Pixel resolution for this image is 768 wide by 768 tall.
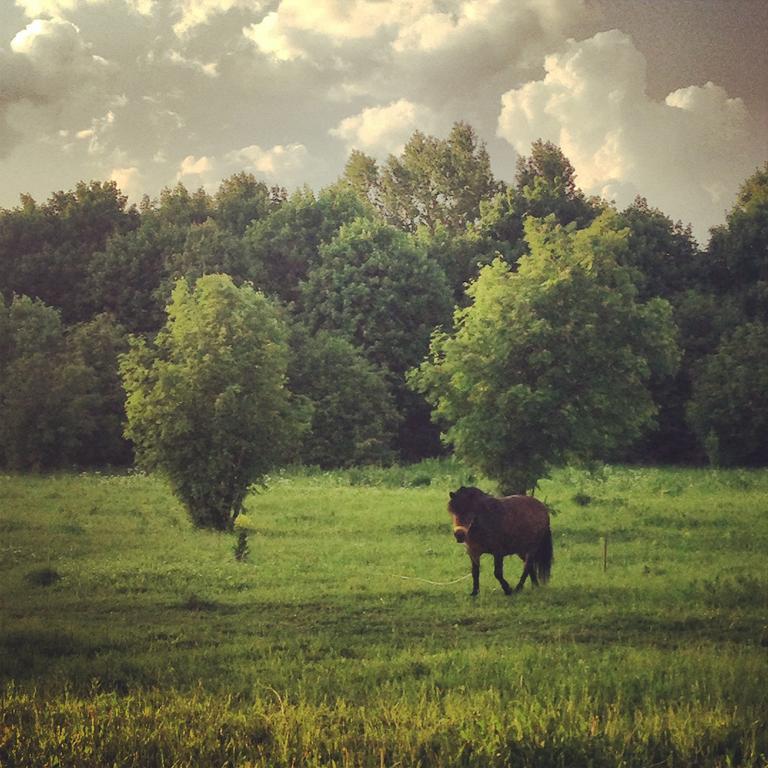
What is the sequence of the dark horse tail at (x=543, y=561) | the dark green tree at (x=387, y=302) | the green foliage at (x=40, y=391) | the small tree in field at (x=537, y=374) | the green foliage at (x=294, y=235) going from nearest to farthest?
1. the dark horse tail at (x=543, y=561)
2. the small tree in field at (x=537, y=374)
3. the green foliage at (x=40, y=391)
4. the dark green tree at (x=387, y=302)
5. the green foliage at (x=294, y=235)

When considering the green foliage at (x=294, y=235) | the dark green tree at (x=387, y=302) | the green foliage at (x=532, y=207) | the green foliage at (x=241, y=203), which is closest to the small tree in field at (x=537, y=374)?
the dark green tree at (x=387, y=302)

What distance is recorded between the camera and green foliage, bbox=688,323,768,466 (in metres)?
35.0

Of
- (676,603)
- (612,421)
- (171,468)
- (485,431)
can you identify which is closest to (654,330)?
(612,421)

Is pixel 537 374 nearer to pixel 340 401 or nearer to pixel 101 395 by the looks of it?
pixel 101 395

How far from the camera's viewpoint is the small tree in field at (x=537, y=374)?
61.4 ft

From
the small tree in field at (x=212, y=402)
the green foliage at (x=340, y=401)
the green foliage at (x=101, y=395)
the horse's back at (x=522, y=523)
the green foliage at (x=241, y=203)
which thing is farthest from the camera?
the green foliage at (x=241, y=203)

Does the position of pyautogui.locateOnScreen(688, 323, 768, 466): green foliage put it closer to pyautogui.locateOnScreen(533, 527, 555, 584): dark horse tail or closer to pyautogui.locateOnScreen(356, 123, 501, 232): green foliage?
pyautogui.locateOnScreen(356, 123, 501, 232): green foliage

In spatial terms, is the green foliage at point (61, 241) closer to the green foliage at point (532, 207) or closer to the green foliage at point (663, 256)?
the green foliage at point (532, 207)

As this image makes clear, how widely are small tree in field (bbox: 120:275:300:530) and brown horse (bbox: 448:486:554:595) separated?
7.47 m

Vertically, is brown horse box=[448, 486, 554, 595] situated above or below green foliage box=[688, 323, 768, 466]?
below

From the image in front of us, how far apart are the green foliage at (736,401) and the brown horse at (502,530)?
2284 centimetres

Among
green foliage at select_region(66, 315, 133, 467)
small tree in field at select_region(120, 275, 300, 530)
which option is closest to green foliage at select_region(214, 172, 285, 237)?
green foliage at select_region(66, 315, 133, 467)

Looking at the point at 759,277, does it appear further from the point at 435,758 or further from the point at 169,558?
the point at 435,758

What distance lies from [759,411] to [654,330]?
609 inches
